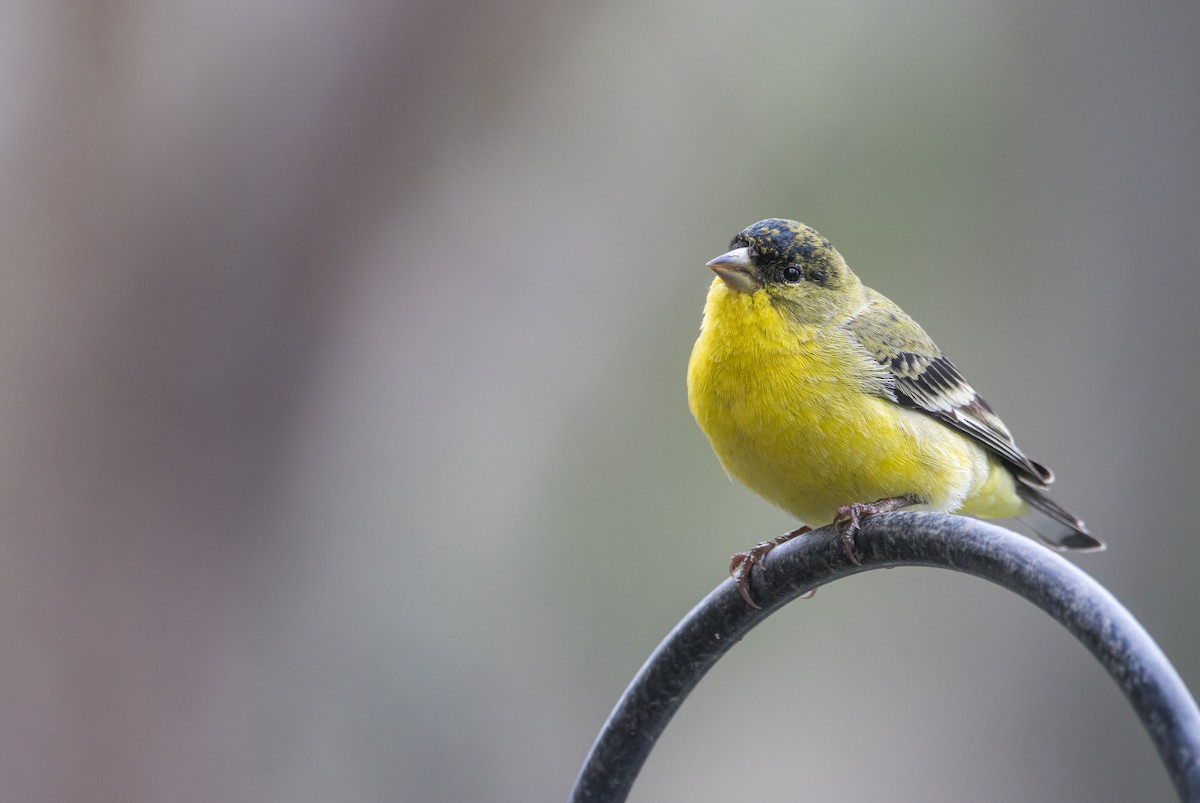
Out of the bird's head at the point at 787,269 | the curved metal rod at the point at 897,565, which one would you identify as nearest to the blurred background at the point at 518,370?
the bird's head at the point at 787,269

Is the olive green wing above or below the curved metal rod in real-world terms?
above

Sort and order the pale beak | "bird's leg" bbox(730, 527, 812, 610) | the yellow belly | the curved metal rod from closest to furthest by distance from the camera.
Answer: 1. the curved metal rod
2. "bird's leg" bbox(730, 527, 812, 610)
3. the yellow belly
4. the pale beak

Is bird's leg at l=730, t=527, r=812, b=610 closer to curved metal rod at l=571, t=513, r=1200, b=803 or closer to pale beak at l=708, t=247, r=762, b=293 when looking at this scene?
curved metal rod at l=571, t=513, r=1200, b=803

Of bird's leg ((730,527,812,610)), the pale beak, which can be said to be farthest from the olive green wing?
bird's leg ((730,527,812,610))

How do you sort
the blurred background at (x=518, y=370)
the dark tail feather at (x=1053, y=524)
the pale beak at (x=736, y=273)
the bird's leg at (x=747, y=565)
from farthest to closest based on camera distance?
the blurred background at (x=518, y=370) → the dark tail feather at (x=1053, y=524) → the pale beak at (x=736, y=273) → the bird's leg at (x=747, y=565)

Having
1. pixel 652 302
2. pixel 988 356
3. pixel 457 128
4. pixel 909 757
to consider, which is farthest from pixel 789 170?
pixel 909 757

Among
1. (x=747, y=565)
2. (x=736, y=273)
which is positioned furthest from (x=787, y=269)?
(x=747, y=565)

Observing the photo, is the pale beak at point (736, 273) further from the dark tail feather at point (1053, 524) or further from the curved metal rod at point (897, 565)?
the dark tail feather at point (1053, 524)
